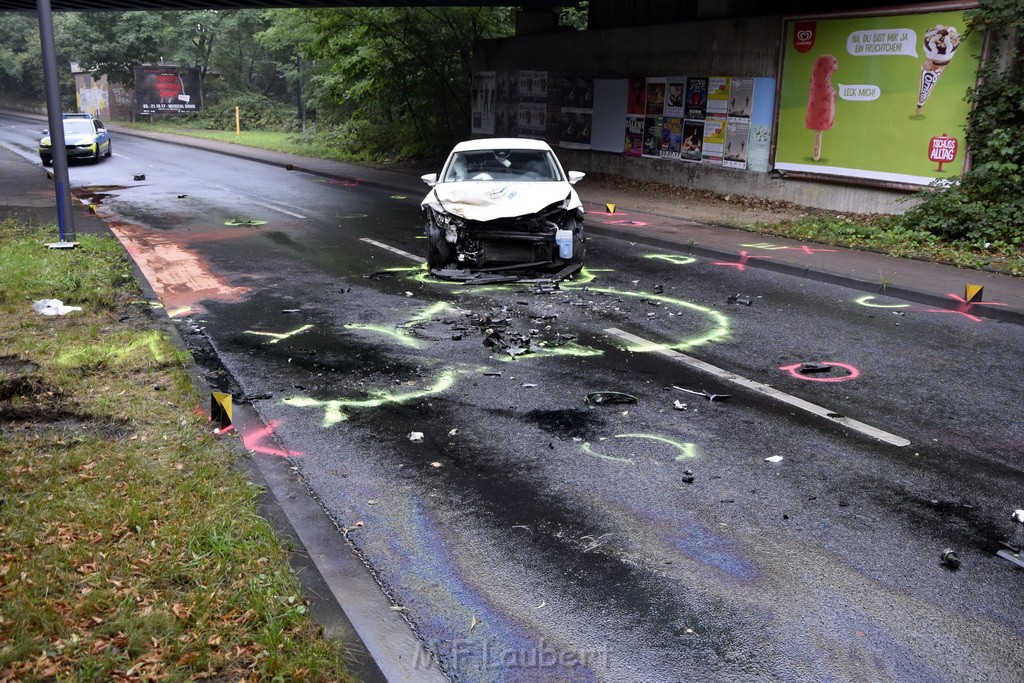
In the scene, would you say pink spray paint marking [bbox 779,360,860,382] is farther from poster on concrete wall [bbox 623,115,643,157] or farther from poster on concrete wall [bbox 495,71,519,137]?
poster on concrete wall [bbox 495,71,519,137]

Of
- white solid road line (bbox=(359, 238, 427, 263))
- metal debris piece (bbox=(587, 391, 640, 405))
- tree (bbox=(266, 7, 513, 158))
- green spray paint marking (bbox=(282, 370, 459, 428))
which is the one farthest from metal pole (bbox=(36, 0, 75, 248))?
tree (bbox=(266, 7, 513, 158))

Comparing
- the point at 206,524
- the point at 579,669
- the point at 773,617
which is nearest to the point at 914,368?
the point at 773,617

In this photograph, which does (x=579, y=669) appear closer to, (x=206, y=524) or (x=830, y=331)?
(x=206, y=524)

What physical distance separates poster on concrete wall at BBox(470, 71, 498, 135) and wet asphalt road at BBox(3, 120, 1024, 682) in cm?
1835

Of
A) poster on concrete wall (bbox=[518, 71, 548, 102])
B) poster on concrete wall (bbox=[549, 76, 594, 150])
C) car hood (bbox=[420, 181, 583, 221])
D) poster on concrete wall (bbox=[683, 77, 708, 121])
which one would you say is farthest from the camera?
poster on concrete wall (bbox=[518, 71, 548, 102])

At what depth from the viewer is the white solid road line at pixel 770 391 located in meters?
6.36

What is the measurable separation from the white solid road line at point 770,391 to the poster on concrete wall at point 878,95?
9564 millimetres

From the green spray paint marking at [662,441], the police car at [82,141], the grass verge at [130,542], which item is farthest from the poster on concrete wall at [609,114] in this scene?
the police car at [82,141]

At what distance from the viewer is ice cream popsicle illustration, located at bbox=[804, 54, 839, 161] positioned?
17.3 metres

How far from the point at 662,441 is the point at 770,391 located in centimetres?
158

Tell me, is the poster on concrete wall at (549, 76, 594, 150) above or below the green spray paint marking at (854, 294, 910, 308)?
above

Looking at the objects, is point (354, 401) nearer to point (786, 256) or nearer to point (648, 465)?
point (648, 465)

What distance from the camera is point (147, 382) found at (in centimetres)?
690

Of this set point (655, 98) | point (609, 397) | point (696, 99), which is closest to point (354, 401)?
point (609, 397)
